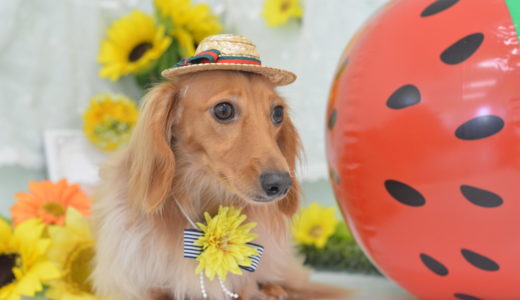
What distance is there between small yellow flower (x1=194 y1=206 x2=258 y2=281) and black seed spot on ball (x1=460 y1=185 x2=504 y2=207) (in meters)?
0.42

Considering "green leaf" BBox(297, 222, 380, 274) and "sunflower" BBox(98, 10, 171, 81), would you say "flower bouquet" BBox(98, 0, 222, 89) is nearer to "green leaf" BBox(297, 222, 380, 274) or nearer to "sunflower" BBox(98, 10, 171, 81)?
"sunflower" BBox(98, 10, 171, 81)

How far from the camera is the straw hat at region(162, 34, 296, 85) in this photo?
3.04 ft

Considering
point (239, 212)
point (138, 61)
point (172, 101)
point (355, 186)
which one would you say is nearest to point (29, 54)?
point (138, 61)

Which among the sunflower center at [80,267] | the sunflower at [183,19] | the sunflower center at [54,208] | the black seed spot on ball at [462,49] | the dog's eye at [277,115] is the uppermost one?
the sunflower at [183,19]

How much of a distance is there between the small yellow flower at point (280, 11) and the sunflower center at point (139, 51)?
0.54 m

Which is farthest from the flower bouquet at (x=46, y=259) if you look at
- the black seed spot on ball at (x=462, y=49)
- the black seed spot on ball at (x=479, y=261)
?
the black seed spot on ball at (x=462, y=49)

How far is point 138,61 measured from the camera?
6.17 feet

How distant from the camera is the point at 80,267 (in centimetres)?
130

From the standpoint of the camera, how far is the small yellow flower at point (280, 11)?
210cm

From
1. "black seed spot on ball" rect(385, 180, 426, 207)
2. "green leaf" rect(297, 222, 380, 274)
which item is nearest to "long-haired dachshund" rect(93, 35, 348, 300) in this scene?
"black seed spot on ball" rect(385, 180, 426, 207)

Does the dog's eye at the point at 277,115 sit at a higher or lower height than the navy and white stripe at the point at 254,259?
higher

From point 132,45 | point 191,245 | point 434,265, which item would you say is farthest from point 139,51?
point 434,265

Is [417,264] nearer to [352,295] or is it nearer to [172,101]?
[352,295]

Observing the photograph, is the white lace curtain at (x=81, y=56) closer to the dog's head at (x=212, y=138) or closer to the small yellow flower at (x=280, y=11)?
the small yellow flower at (x=280, y=11)
